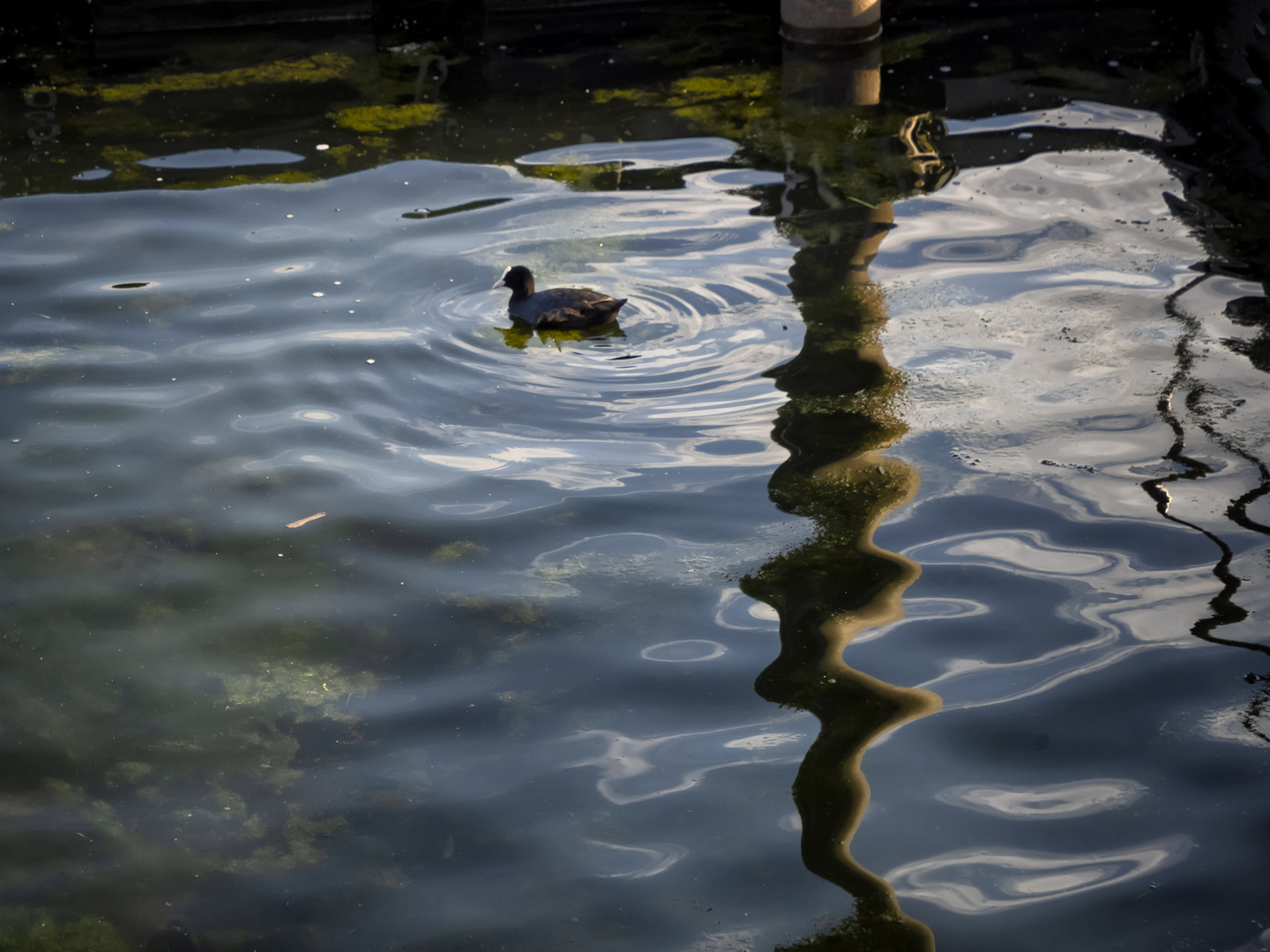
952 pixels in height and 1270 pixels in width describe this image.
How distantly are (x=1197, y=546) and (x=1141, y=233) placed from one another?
3209 mm

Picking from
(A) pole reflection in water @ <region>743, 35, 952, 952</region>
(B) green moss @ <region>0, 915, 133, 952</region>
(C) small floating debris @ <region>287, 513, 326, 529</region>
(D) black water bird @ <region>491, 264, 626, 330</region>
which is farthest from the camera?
(D) black water bird @ <region>491, 264, 626, 330</region>

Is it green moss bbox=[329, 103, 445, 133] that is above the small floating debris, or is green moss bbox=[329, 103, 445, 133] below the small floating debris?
above

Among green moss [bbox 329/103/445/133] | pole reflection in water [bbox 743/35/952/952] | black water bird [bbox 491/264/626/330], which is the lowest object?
pole reflection in water [bbox 743/35/952/952]

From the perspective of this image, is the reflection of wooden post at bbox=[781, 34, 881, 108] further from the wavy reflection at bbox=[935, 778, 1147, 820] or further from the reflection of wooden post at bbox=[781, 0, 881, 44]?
the wavy reflection at bbox=[935, 778, 1147, 820]

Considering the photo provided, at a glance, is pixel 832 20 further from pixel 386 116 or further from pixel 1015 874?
pixel 1015 874

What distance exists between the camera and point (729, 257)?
696 centimetres

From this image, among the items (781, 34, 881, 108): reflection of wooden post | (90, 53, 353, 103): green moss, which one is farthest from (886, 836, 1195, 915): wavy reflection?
(90, 53, 353, 103): green moss

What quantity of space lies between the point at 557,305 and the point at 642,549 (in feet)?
6.14

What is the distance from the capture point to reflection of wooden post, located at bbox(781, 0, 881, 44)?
35.0 feet

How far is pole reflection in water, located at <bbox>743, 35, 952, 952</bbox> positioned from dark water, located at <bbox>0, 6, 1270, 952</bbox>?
19 millimetres

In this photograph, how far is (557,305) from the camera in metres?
6.06

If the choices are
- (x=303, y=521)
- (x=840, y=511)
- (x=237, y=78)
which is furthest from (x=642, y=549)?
(x=237, y=78)

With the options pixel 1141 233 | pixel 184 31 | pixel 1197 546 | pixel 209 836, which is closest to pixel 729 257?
pixel 1141 233

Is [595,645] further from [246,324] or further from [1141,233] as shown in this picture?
[1141,233]
